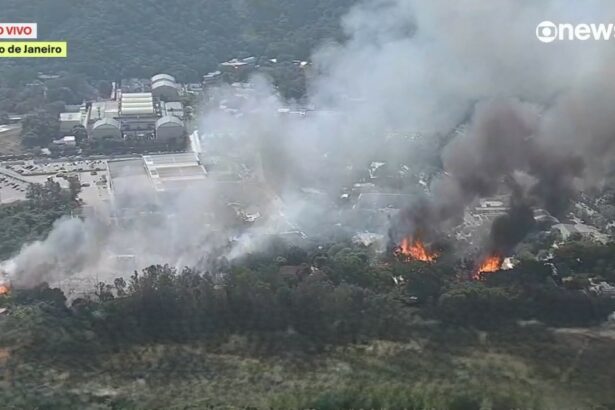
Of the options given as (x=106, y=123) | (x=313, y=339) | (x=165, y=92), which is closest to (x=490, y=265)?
(x=313, y=339)

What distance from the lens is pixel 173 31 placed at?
4612cm

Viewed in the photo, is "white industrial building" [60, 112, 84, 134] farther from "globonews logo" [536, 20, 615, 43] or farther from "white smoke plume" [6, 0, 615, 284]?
"globonews logo" [536, 20, 615, 43]

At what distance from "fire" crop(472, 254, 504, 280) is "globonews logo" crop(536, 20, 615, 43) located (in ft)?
19.3

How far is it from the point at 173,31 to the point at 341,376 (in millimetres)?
33288

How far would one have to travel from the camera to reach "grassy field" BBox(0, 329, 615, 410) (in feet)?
52.3

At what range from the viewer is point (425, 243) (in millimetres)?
22531

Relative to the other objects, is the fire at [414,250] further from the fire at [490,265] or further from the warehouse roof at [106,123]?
the warehouse roof at [106,123]

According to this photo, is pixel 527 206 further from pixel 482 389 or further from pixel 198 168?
pixel 198 168

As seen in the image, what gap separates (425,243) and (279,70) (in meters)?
20.9

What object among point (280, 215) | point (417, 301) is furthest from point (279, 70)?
point (417, 301)

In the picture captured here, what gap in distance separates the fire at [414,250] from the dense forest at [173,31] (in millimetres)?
21494

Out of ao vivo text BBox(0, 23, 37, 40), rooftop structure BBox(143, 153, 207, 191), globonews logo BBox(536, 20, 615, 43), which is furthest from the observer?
ao vivo text BBox(0, 23, 37, 40)

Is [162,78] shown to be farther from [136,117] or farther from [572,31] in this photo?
[572,31]

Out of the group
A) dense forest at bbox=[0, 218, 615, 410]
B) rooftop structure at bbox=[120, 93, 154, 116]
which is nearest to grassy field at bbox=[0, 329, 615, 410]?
dense forest at bbox=[0, 218, 615, 410]
